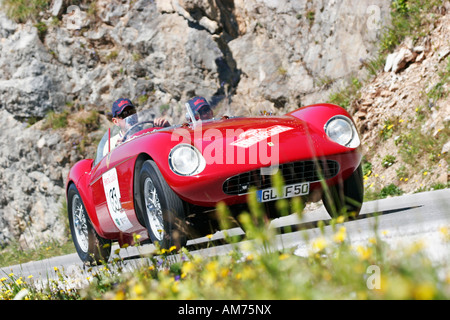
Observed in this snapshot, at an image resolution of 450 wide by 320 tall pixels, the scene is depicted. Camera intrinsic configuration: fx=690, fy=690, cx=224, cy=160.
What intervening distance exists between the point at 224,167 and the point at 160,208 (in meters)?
0.62

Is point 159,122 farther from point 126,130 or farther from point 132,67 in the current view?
point 132,67

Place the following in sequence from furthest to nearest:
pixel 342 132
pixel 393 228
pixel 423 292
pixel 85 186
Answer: pixel 85 186 → pixel 342 132 → pixel 393 228 → pixel 423 292

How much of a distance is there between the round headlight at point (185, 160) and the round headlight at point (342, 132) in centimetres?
112

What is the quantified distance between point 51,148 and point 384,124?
924cm

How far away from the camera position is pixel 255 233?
258cm

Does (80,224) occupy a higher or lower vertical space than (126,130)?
lower

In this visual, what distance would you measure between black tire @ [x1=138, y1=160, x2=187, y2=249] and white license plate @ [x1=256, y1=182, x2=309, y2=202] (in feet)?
1.95

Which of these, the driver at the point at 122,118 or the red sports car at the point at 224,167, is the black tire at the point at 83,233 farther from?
the red sports car at the point at 224,167

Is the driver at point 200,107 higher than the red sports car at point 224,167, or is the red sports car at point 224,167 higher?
the driver at point 200,107

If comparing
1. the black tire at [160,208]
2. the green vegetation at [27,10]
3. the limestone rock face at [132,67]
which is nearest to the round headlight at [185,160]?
the black tire at [160,208]

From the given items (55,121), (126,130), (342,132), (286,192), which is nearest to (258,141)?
(286,192)

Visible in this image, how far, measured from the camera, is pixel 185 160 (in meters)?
5.09

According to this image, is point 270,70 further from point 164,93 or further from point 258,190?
point 258,190

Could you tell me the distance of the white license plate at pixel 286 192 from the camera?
507 cm
